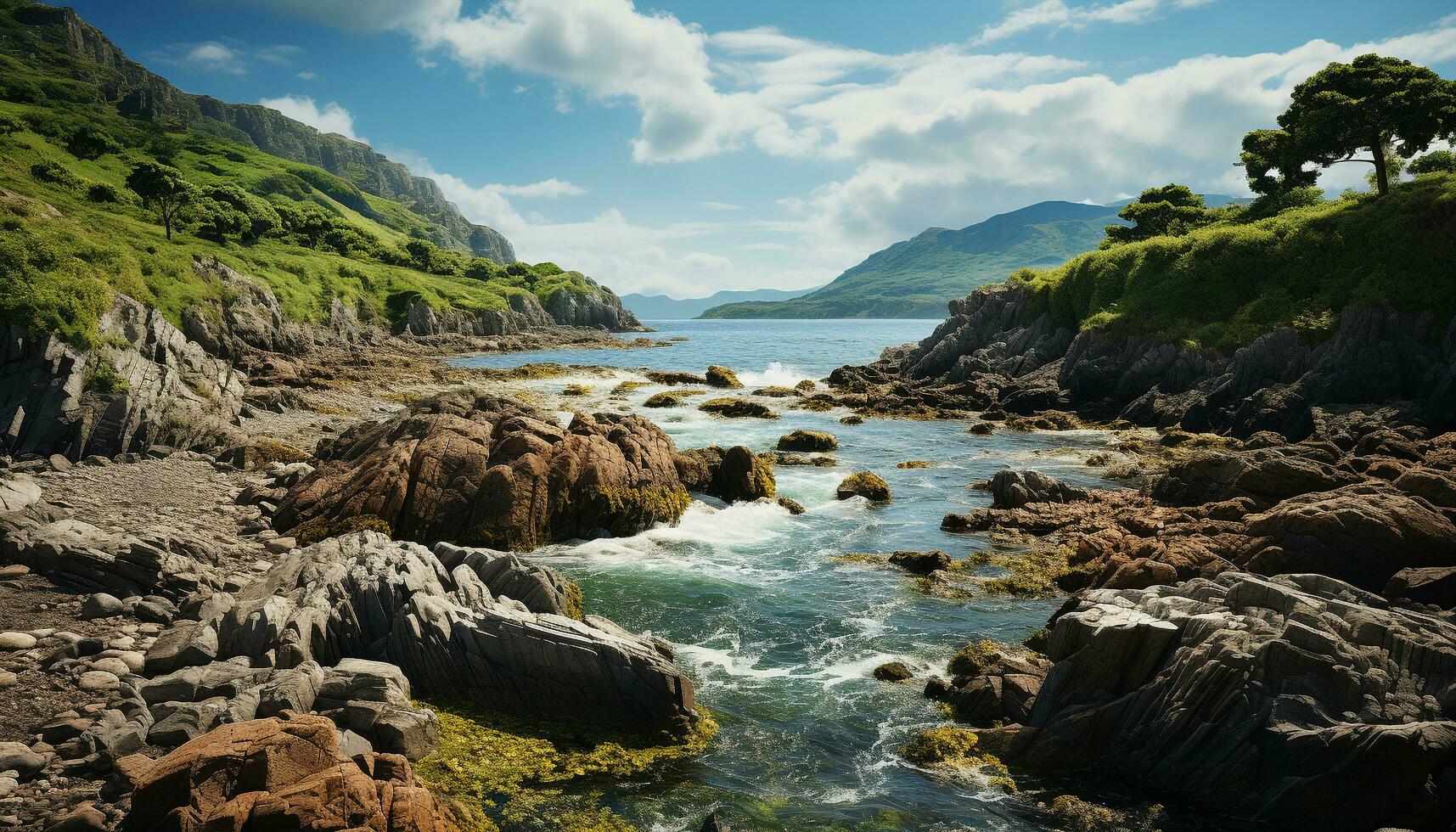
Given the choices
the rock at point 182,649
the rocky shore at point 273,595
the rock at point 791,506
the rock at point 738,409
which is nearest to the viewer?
the rocky shore at point 273,595

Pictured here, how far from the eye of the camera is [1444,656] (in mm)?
13102

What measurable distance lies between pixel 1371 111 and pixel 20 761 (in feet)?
274

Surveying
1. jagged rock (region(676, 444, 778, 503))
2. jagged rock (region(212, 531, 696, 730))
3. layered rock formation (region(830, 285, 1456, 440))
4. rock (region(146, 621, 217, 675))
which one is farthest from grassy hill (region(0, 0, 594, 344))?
layered rock formation (region(830, 285, 1456, 440))

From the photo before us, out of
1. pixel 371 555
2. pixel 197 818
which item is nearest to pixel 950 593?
pixel 371 555

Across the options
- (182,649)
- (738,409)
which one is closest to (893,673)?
(182,649)

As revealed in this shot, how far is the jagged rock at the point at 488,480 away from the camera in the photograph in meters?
26.5

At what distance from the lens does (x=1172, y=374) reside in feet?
190

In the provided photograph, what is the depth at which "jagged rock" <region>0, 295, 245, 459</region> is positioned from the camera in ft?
90.8

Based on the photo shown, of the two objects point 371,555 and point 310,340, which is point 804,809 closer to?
point 371,555

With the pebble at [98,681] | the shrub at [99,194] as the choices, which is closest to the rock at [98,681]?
the pebble at [98,681]

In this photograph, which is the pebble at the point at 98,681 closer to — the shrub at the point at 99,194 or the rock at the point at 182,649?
the rock at the point at 182,649

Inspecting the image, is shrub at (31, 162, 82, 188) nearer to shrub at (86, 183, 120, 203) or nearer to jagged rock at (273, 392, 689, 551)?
shrub at (86, 183, 120, 203)

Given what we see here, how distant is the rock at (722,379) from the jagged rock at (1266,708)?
2682 inches

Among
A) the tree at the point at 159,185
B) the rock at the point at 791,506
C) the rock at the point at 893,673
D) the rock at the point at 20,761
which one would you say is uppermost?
the tree at the point at 159,185
